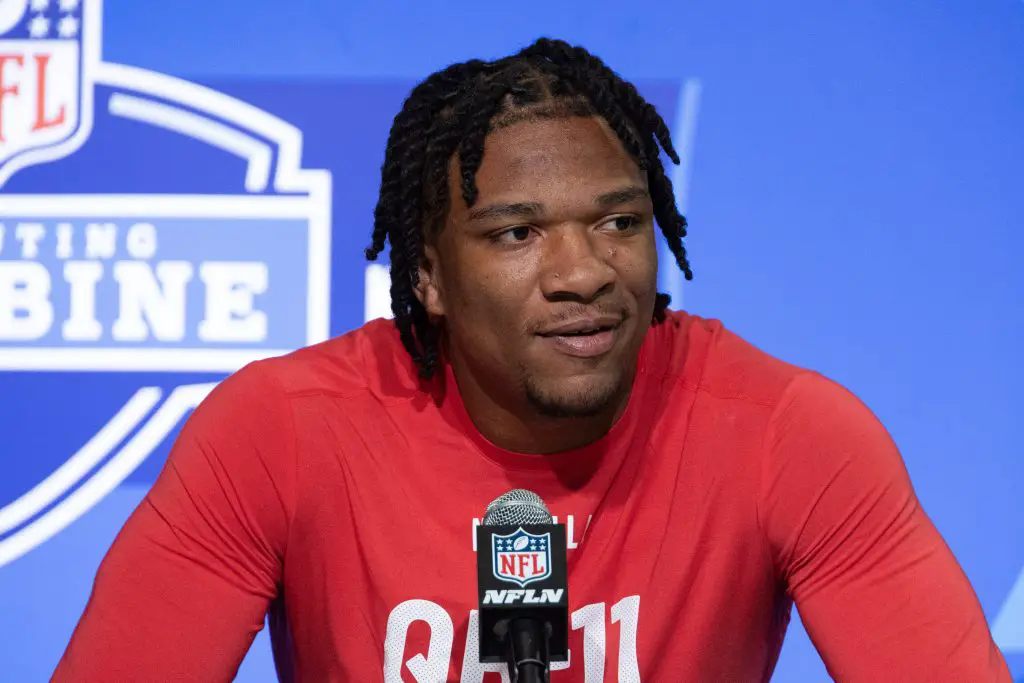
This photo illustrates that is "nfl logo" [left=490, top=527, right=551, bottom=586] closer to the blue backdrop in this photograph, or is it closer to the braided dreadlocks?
the braided dreadlocks

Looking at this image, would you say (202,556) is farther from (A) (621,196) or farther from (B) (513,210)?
(A) (621,196)

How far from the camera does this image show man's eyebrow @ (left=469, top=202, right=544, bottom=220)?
160cm

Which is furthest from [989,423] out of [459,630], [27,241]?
[27,241]

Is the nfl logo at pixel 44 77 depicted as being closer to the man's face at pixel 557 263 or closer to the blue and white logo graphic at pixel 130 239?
the blue and white logo graphic at pixel 130 239

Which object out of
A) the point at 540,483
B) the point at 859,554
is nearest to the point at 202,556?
the point at 540,483

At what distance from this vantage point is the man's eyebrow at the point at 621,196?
1622 mm

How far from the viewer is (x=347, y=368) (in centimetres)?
182

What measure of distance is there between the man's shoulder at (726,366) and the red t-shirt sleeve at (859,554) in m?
0.03

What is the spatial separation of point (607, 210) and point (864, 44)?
108 cm

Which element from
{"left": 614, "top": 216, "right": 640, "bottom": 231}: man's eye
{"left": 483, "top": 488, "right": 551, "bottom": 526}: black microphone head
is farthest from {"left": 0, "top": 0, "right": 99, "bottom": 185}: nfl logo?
{"left": 483, "top": 488, "right": 551, "bottom": 526}: black microphone head

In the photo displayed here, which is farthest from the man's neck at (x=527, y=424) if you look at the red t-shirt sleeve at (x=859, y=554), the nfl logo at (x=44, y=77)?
the nfl logo at (x=44, y=77)

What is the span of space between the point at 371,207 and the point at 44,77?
2.31ft

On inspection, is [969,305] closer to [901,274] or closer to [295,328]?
[901,274]

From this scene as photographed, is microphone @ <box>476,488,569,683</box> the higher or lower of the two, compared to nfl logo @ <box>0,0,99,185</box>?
lower
